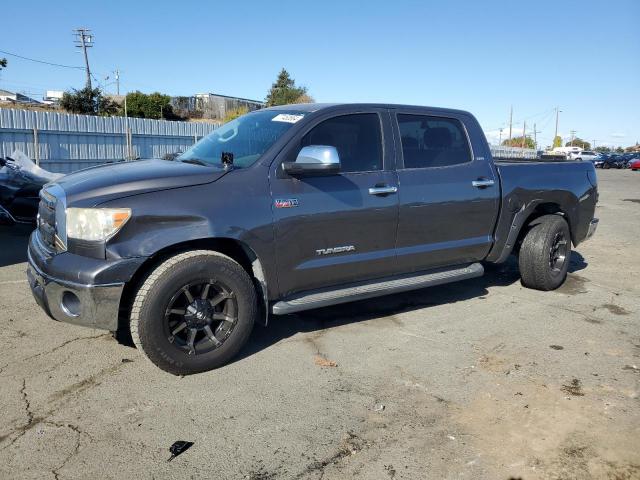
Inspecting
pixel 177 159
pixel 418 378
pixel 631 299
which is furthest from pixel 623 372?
pixel 177 159

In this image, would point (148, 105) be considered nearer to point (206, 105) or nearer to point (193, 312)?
point (206, 105)

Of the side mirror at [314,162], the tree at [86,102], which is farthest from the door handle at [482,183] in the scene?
the tree at [86,102]

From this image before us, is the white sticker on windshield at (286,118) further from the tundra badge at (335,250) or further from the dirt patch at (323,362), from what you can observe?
the dirt patch at (323,362)

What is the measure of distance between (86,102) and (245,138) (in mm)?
49367

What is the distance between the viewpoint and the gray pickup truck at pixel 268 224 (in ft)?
11.2

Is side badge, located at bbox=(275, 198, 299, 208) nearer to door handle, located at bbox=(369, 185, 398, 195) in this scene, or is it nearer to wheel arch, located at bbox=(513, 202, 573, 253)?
door handle, located at bbox=(369, 185, 398, 195)

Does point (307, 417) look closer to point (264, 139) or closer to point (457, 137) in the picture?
point (264, 139)

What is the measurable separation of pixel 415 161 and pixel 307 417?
97.4 inches

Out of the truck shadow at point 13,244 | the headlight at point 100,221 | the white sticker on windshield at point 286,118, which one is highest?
the white sticker on windshield at point 286,118

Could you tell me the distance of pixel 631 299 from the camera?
5.75 meters

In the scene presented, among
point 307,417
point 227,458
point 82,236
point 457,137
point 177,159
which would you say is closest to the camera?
point 227,458

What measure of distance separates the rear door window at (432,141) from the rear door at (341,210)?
196mm

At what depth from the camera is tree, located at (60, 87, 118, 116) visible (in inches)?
1861

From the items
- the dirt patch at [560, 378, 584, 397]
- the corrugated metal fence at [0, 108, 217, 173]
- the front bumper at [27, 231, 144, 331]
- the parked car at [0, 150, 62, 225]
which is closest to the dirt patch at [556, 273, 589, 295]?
the dirt patch at [560, 378, 584, 397]
